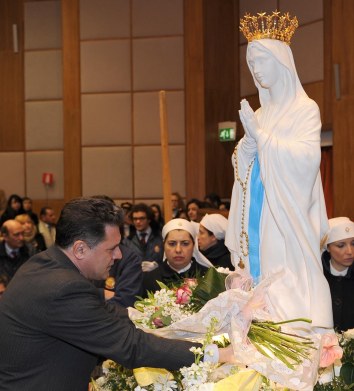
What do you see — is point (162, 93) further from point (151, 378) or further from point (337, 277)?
point (151, 378)

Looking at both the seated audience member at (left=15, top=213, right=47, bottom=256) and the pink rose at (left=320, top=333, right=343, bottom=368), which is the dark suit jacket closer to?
the pink rose at (left=320, top=333, right=343, bottom=368)

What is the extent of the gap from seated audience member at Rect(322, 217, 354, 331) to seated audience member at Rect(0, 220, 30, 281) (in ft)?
10.3

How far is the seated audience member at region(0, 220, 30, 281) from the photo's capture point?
7605mm

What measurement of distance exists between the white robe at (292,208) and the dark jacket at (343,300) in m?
1.29

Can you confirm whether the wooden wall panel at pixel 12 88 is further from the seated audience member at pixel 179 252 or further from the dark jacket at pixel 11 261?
the seated audience member at pixel 179 252

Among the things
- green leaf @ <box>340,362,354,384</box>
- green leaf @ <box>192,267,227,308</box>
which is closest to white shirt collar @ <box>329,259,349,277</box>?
green leaf @ <box>340,362,354,384</box>

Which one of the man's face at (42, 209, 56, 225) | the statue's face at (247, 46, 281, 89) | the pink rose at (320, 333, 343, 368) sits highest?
the statue's face at (247, 46, 281, 89)

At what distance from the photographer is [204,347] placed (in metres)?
3.03

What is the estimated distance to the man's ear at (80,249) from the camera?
119 inches

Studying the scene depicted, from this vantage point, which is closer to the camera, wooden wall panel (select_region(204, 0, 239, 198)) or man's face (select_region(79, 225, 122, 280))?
man's face (select_region(79, 225, 122, 280))

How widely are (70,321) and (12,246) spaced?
4.93 metres

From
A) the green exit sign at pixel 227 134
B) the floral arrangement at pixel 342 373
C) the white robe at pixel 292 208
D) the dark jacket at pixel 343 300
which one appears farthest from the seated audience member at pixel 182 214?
the floral arrangement at pixel 342 373

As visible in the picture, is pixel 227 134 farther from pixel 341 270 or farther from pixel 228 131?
pixel 341 270

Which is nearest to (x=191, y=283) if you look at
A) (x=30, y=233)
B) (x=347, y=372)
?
(x=347, y=372)
